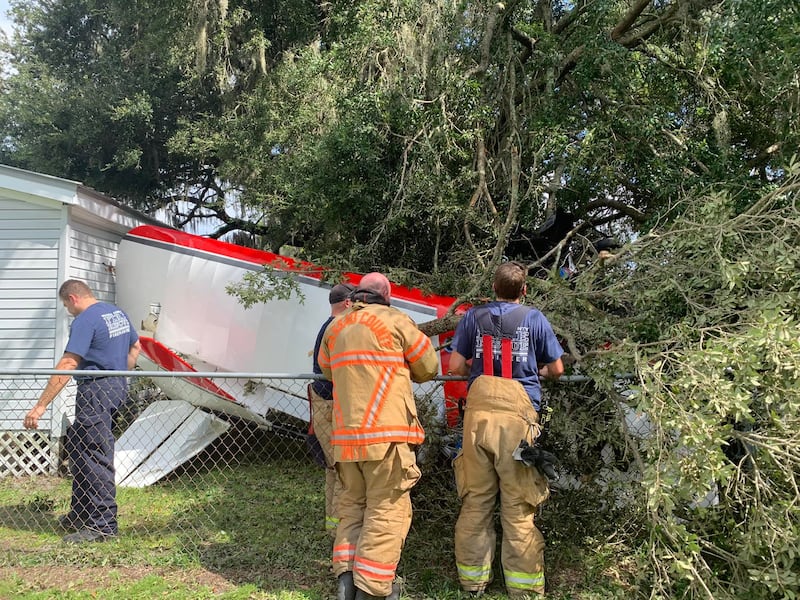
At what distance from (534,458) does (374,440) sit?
87 centimetres

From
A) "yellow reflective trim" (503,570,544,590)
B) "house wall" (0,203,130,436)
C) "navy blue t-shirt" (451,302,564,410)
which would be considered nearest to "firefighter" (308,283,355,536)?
"navy blue t-shirt" (451,302,564,410)

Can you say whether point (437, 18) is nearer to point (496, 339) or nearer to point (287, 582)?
point (496, 339)

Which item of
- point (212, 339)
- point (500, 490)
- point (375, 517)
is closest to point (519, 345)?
point (500, 490)

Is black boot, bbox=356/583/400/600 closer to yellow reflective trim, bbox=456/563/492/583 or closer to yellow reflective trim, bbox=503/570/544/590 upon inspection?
yellow reflective trim, bbox=456/563/492/583

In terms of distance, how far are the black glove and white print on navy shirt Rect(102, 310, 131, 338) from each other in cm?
305

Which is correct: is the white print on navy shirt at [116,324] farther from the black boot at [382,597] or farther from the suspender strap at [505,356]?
the suspender strap at [505,356]

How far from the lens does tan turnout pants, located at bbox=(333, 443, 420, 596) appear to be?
3170 mm

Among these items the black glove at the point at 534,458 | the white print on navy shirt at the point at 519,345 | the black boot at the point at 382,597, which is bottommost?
the black boot at the point at 382,597

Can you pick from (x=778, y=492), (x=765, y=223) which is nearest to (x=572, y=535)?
(x=778, y=492)

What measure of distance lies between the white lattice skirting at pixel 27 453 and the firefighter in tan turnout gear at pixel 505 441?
5.46m

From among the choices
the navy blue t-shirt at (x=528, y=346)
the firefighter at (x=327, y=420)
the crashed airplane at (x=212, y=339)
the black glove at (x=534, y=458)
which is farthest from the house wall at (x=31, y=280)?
the black glove at (x=534, y=458)

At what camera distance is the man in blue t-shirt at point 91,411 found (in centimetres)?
430

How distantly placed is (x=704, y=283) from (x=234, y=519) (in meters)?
3.94

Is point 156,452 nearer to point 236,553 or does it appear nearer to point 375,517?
point 236,553
